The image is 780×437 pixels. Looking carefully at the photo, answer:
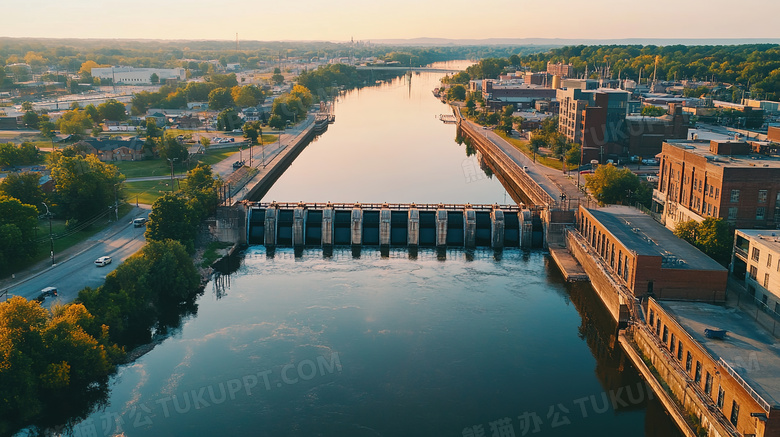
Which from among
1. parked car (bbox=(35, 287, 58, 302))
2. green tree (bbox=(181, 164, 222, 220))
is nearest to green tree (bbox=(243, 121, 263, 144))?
green tree (bbox=(181, 164, 222, 220))

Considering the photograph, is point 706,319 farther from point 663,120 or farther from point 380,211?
point 663,120

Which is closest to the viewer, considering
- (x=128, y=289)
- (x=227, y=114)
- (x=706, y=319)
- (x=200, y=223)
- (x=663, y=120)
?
(x=706, y=319)

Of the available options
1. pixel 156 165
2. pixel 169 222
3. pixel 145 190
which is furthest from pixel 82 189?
pixel 156 165

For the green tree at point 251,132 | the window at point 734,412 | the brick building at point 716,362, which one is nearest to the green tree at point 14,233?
the brick building at point 716,362

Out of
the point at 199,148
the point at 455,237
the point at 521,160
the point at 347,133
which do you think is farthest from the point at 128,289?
the point at 347,133

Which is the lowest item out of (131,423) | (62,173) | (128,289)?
(131,423)
